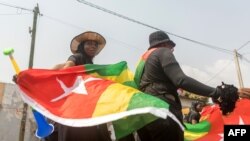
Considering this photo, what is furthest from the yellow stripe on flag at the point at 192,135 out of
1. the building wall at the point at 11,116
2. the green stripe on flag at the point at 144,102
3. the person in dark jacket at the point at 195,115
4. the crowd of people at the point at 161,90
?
the building wall at the point at 11,116

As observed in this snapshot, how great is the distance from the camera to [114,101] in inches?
158

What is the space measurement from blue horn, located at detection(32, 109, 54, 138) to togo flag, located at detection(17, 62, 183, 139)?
0.17m

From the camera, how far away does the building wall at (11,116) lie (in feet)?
60.4

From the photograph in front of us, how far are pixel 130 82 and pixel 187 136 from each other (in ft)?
7.42

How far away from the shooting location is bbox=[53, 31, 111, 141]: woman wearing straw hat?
4355 millimetres

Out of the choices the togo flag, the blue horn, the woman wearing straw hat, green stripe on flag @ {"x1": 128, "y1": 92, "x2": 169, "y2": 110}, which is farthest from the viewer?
the blue horn

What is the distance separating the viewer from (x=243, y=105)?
637 centimetres

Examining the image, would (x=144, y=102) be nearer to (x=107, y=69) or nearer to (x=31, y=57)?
(x=107, y=69)

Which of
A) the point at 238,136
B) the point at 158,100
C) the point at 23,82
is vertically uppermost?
the point at 23,82

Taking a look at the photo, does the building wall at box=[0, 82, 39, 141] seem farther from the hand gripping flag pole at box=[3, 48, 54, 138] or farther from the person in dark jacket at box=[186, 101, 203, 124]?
the hand gripping flag pole at box=[3, 48, 54, 138]

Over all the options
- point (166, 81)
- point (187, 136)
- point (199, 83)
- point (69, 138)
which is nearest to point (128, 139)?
point (69, 138)

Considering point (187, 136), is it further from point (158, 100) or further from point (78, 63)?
point (158, 100)

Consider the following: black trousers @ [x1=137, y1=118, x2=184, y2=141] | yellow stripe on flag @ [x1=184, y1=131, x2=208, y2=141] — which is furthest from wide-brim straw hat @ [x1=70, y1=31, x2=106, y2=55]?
yellow stripe on flag @ [x1=184, y1=131, x2=208, y2=141]

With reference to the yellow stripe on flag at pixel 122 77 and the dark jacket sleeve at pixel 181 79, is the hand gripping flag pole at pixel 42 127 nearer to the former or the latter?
the yellow stripe on flag at pixel 122 77
